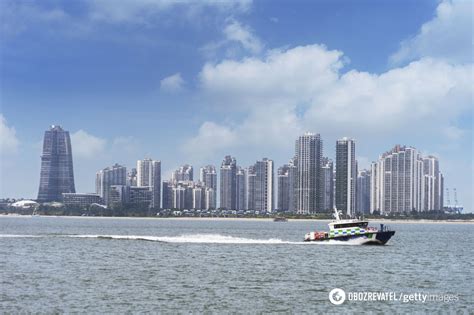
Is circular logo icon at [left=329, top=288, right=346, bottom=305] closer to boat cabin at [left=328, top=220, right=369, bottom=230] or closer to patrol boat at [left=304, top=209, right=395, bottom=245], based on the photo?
boat cabin at [left=328, top=220, right=369, bottom=230]

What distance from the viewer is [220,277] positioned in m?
42.8

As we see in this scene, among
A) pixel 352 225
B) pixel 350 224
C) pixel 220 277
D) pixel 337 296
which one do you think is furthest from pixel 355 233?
pixel 337 296

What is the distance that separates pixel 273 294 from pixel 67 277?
13.0 metres

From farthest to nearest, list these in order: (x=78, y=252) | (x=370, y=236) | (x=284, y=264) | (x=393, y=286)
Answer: (x=370, y=236), (x=78, y=252), (x=284, y=264), (x=393, y=286)

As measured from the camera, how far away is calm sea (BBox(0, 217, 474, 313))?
32.8 metres

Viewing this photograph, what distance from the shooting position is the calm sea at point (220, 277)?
108ft

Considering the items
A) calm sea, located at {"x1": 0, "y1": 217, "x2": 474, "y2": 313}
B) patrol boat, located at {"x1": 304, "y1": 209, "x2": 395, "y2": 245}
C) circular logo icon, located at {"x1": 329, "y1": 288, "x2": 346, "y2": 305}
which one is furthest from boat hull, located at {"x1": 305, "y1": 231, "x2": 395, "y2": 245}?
circular logo icon, located at {"x1": 329, "y1": 288, "x2": 346, "y2": 305}

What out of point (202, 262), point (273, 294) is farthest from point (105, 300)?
point (202, 262)

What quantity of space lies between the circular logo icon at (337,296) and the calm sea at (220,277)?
302mm

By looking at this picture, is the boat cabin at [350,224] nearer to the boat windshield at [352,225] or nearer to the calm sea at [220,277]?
the boat windshield at [352,225]

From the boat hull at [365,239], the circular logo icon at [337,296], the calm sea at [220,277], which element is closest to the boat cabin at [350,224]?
the boat hull at [365,239]

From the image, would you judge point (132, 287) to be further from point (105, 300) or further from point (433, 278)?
point (433, 278)

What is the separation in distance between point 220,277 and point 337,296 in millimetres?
9395

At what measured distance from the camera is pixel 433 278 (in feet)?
145
